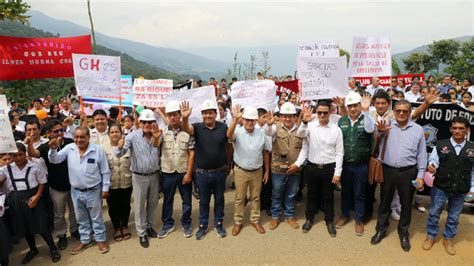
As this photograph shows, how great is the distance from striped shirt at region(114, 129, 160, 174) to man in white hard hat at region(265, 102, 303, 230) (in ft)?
6.42

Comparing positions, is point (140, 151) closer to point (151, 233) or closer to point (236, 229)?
point (151, 233)

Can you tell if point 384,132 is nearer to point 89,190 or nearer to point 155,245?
point 155,245

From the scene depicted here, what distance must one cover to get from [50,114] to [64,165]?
5537 mm

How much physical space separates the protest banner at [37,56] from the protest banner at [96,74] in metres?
1.41

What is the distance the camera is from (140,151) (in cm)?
506

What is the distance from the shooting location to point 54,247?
4.86m

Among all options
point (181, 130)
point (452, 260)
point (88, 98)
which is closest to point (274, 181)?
point (181, 130)

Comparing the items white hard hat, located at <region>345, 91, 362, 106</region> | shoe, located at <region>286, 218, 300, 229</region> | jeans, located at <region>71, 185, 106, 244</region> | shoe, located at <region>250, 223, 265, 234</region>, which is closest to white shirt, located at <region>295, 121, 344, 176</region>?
white hard hat, located at <region>345, 91, 362, 106</region>

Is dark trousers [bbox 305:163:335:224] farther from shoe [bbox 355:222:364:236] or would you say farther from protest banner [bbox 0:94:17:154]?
protest banner [bbox 0:94:17:154]

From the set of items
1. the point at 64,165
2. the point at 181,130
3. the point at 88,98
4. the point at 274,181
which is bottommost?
the point at 274,181

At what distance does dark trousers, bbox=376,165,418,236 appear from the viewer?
4820 mm

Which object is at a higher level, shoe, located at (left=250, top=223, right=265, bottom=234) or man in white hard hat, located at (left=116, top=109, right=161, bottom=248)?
man in white hard hat, located at (left=116, top=109, right=161, bottom=248)

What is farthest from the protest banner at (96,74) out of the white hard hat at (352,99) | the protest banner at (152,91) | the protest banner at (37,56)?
the white hard hat at (352,99)

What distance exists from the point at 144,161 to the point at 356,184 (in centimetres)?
348
